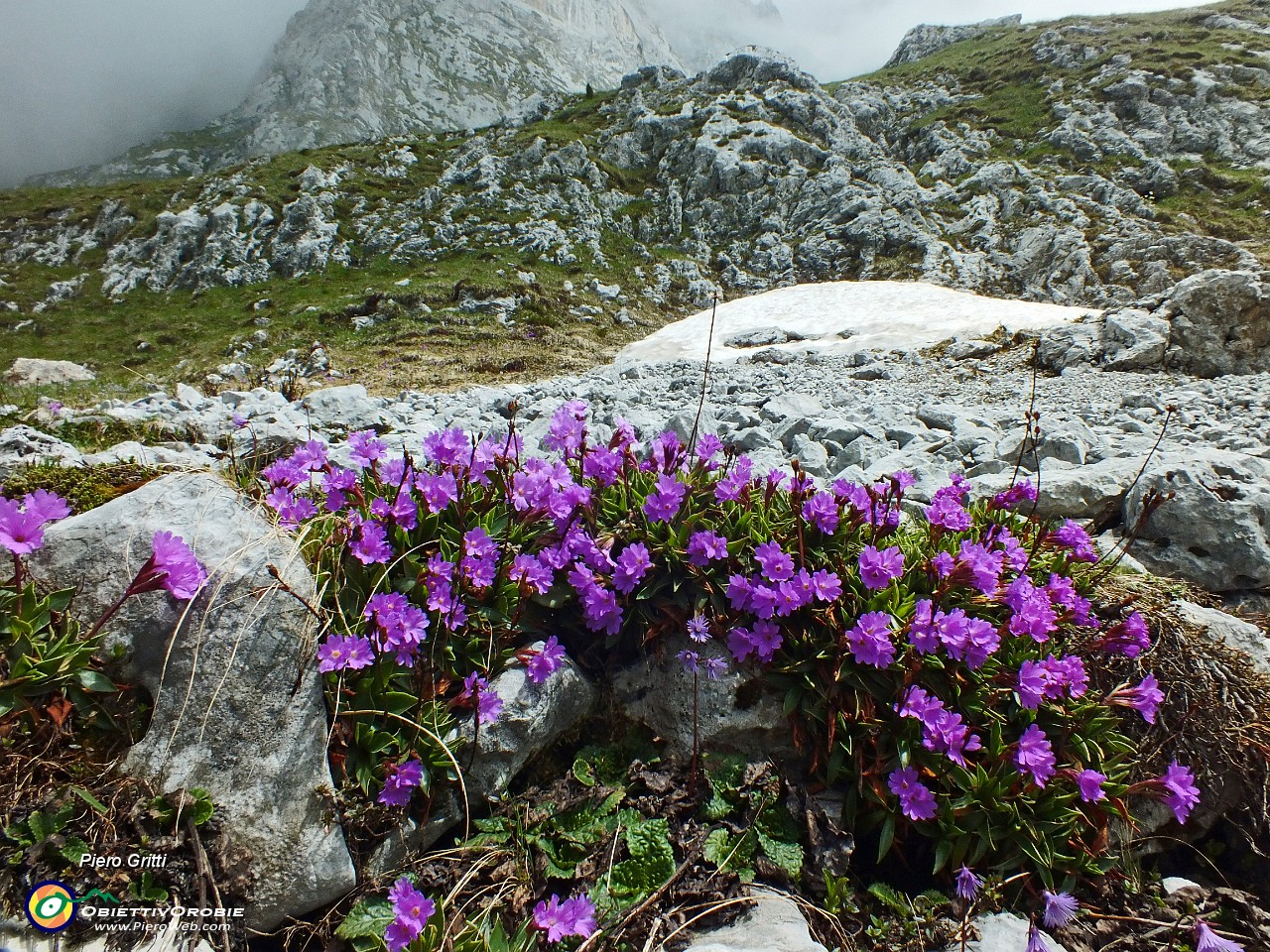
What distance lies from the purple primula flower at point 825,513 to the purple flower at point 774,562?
0.39 metres

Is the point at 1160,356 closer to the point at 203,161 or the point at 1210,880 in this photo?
the point at 1210,880

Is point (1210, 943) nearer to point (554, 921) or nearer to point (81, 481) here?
point (554, 921)

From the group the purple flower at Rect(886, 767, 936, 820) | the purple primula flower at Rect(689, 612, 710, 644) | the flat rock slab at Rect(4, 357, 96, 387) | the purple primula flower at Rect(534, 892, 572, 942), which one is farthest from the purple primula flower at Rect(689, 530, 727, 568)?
the flat rock slab at Rect(4, 357, 96, 387)

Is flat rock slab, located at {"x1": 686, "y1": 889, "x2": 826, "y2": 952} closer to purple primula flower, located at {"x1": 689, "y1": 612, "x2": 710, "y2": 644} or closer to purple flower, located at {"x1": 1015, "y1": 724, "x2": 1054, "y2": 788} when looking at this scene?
purple primula flower, located at {"x1": 689, "y1": 612, "x2": 710, "y2": 644}

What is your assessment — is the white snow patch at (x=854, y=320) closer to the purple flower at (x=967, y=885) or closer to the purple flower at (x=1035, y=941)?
the purple flower at (x=967, y=885)

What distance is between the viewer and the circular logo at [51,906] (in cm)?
202

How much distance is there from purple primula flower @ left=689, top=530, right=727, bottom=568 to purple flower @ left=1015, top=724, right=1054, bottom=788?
1626 mm

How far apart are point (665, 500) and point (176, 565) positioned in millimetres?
2314

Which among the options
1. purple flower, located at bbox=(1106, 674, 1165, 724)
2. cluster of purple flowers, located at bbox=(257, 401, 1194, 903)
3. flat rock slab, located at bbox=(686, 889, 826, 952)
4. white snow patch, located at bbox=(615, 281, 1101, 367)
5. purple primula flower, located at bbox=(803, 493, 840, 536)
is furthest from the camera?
white snow patch, located at bbox=(615, 281, 1101, 367)

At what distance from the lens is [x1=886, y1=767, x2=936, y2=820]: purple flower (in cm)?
278

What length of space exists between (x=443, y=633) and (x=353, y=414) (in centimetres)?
662

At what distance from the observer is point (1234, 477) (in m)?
4.92

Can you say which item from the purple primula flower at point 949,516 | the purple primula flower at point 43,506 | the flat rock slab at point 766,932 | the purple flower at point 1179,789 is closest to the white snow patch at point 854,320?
the purple primula flower at point 949,516

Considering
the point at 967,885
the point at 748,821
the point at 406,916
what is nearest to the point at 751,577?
the point at 748,821
